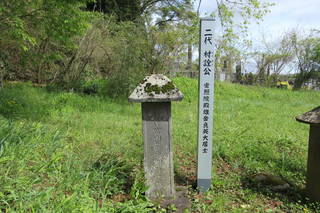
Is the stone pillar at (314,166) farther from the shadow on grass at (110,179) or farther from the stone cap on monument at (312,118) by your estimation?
Result: the shadow on grass at (110,179)

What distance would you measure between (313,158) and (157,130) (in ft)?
5.73

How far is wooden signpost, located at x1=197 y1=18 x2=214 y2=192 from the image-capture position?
247 centimetres

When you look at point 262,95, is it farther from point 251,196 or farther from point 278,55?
point 251,196

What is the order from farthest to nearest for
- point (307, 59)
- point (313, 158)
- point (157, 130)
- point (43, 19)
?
point (307, 59) → point (43, 19) → point (313, 158) → point (157, 130)

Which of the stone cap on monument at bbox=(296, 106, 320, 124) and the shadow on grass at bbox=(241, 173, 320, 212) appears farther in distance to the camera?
the shadow on grass at bbox=(241, 173, 320, 212)

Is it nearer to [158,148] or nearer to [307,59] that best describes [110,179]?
[158,148]

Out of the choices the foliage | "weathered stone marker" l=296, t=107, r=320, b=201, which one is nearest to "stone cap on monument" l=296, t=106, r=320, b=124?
"weathered stone marker" l=296, t=107, r=320, b=201

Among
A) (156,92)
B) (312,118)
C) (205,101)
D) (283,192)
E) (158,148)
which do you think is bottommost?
(283,192)

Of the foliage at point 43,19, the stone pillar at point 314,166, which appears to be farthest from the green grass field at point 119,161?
the foliage at point 43,19

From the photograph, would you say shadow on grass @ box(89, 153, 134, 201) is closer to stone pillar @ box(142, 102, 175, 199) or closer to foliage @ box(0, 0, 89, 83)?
stone pillar @ box(142, 102, 175, 199)

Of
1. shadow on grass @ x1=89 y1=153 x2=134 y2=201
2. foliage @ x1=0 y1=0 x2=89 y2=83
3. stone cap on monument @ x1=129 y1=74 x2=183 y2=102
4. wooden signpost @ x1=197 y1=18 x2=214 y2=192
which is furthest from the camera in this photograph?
foliage @ x1=0 y1=0 x2=89 y2=83

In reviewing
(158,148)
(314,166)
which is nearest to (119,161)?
(158,148)

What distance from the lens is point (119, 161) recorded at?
3.01 m

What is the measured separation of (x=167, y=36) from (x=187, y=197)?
8.20 meters
